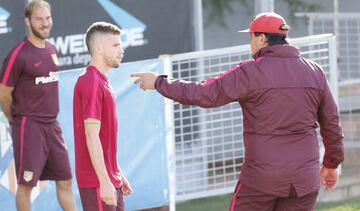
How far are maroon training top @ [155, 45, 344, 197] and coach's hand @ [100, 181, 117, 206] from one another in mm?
668

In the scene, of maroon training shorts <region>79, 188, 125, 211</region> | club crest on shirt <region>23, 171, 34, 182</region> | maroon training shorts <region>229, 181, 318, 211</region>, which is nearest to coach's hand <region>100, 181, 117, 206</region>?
maroon training shorts <region>79, 188, 125, 211</region>

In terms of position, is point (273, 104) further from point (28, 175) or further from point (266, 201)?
point (28, 175)

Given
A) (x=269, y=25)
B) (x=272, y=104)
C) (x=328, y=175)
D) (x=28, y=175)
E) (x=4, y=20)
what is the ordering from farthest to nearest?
(x=4, y=20) → (x=28, y=175) → (x=328, y=175) → (x=269, y=25) → (x=272, y=104)

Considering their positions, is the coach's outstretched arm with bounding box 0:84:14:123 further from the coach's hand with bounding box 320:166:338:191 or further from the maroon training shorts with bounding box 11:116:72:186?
the coach's hand with bounding box 320:166:338:191

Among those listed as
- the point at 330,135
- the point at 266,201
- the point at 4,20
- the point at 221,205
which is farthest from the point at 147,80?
the point at 221,205

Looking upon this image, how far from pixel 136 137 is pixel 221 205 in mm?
1500

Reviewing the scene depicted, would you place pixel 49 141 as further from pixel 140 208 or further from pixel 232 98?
pixel 232 98

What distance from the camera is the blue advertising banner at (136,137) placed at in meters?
9.88

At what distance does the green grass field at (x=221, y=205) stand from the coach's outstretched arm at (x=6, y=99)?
2.34m

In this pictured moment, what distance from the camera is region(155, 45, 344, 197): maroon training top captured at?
23.8 feet

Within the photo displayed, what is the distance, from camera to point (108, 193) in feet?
24.0

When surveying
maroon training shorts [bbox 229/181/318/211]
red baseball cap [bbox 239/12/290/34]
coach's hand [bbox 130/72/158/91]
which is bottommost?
maroon training shorts [bbox 229/181/318/211]

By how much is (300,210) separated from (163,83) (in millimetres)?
1191

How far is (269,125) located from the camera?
727 centimetres
